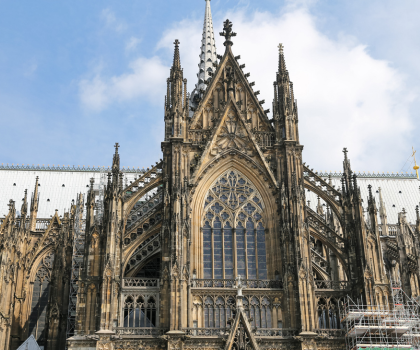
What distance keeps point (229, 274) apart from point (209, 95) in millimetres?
11674

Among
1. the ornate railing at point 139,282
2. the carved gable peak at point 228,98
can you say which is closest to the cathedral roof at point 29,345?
the ornate railing at point 139,282

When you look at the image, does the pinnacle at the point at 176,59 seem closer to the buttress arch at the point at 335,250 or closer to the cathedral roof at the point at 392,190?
the buttress arch at the point at 335,250

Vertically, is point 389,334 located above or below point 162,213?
below

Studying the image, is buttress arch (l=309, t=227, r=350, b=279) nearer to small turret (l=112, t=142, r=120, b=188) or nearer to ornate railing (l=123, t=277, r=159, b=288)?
ornate railing (l=123, t=277, r=159, b=288)

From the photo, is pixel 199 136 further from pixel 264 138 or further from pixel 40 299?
pixel 40 299

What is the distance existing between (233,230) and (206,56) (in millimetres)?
19043

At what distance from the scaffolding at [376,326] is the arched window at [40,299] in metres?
20.3

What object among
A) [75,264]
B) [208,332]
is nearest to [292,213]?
[208,332]

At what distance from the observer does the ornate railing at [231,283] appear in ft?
108

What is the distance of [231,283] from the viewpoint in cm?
3319

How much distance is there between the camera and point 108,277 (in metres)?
31.6

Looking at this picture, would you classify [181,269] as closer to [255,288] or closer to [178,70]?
[255,288]

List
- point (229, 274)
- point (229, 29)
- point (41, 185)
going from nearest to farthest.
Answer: point (229, 274)
point (229, 29)
point (41, 185)

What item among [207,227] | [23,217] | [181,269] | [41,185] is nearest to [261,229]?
[207,227]
